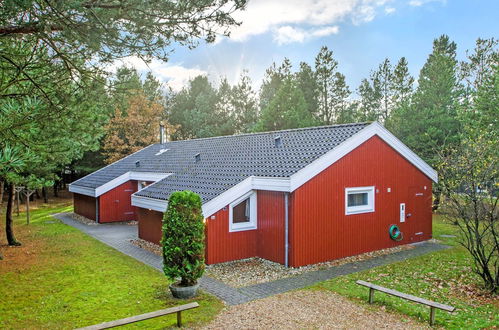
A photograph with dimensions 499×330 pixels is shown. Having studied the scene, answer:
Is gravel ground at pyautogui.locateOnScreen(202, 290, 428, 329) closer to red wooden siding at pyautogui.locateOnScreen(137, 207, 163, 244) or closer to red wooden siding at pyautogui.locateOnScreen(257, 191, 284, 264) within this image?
red wooden siding at pyautogui.locateOnScreen(257, 191, 284, 264)

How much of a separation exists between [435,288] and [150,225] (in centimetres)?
998

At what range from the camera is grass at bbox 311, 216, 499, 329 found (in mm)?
7137

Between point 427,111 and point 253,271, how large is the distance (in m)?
17.0

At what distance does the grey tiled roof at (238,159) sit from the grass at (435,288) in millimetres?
3776

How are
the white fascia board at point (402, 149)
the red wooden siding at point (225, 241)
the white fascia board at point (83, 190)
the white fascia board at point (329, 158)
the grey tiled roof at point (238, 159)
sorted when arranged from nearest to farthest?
the white fascia board at point (329, 158)
the red wooden siding at point (225, 241)
the grey tiled roof at point (238, 159)
the white fascia board at point (402, 149)
the white fascia board at point (83, 190)

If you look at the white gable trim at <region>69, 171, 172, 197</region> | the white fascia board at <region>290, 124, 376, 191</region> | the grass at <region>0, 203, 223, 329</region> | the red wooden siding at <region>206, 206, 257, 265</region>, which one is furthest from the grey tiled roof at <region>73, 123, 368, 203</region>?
the grass at <region>0, 203, 223, 329</region>

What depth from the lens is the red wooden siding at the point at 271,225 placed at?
1082 cm

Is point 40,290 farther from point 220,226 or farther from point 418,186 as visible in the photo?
point 418,186

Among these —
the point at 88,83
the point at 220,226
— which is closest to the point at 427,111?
the point at 220,226

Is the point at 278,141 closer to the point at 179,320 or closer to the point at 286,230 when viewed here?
the point at 286,230

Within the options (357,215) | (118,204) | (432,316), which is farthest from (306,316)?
(118,204)

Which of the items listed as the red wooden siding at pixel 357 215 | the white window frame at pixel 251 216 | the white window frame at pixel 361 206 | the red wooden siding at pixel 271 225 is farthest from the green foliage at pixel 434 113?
the white window frame at pixel 251 216

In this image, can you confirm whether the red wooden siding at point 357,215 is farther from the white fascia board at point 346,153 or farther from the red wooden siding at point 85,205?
the red wooden siding at point 85,205

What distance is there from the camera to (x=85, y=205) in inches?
819
